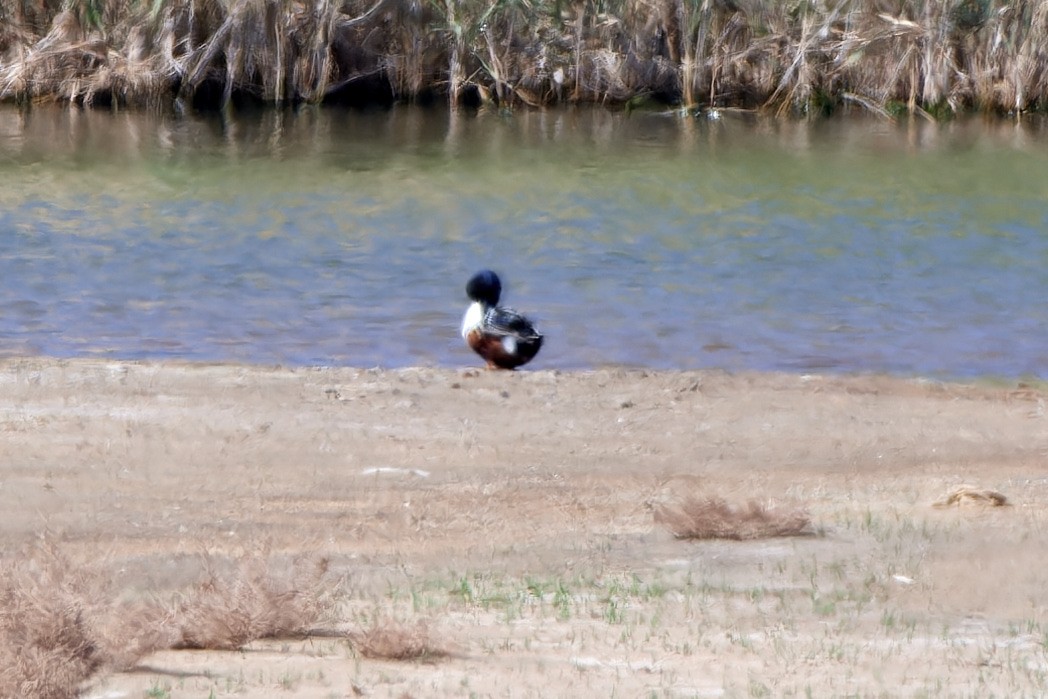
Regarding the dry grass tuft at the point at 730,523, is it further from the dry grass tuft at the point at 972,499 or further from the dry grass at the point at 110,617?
the dry grass at the point at 110,617

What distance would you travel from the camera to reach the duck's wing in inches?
417

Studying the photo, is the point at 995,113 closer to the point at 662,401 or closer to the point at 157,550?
the point at 662,401

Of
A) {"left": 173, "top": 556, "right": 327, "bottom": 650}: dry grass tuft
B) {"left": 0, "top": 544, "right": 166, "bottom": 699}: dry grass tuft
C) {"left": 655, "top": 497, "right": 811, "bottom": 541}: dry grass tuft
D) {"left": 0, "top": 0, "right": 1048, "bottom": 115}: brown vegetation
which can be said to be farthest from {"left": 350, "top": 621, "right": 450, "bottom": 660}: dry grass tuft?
{"left": 0, "top": 0, "right": 1048, "bottom": 115}: brown vegetation

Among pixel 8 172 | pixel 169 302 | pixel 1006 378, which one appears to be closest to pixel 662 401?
pixel 1006 378

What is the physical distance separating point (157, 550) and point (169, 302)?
7.64m

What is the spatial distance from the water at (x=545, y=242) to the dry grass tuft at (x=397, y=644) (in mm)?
6832

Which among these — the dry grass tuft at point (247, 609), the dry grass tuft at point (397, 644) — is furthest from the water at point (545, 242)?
the dry grass tuft at point (397, 644)

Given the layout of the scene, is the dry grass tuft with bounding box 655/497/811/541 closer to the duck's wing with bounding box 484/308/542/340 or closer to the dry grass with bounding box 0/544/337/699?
the dry grass with bounding box 0/544/337/699

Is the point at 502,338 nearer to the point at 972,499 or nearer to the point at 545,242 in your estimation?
the point at 972,499

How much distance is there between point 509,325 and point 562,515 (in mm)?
3781

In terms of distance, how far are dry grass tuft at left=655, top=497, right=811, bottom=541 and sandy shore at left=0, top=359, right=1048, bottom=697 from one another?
0.06 m

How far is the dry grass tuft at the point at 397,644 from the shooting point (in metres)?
4.74

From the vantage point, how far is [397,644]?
186 inches

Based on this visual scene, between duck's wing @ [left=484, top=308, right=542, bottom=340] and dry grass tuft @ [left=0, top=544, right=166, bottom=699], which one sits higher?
A: dry grass tuft @ [left=0, top=544, right=166, bottom=699]
